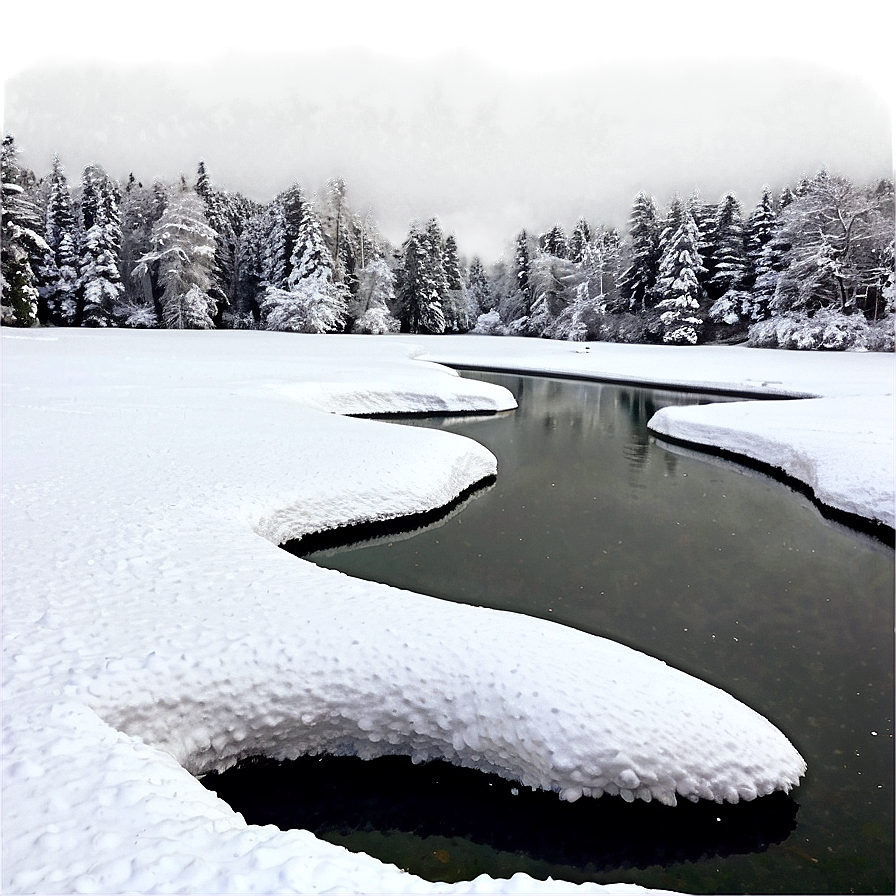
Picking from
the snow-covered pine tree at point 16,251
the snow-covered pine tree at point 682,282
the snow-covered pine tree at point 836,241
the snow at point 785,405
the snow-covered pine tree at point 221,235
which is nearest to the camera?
the snow at point 785,405

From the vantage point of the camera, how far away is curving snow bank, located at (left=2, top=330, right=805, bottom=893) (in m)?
2.90

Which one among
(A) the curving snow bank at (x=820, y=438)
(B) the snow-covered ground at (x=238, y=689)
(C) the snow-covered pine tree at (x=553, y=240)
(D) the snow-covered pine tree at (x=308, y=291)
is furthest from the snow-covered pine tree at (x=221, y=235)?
A: (B) the snow-covered ground at (x=238, y=689)

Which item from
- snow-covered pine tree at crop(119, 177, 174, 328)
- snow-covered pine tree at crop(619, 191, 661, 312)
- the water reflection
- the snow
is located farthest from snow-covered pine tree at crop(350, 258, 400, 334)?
the water reflection

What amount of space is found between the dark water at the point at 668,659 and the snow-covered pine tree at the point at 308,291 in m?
34.4

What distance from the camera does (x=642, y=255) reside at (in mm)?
47094

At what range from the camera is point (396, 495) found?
9.87 metres

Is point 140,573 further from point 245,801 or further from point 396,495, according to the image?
point 396,495

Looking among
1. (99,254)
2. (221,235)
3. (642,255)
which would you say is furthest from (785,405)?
(221,235)

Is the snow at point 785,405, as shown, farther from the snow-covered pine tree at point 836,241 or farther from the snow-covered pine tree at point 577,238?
the snow-covered pine tree at point 577,238

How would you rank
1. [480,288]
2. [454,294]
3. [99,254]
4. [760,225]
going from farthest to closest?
[480,288] < [454,294] < [760,225] < [99,254]

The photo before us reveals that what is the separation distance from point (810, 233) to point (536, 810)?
41.4m

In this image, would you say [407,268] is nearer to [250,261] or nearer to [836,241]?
[250,261]

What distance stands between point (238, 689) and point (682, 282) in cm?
4446

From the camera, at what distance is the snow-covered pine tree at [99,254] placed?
41.3 meters
